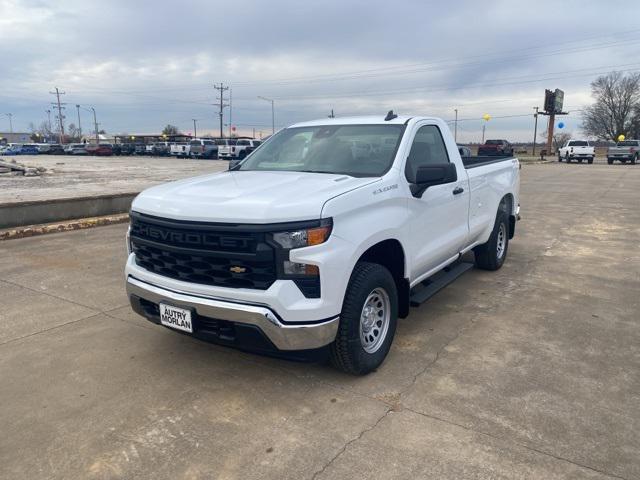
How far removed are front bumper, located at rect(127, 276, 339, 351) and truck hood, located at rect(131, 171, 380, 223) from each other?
534 millimetres

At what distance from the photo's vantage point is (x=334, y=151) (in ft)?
14.8

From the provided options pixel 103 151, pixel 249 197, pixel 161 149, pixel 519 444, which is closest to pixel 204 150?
pixel 161 149

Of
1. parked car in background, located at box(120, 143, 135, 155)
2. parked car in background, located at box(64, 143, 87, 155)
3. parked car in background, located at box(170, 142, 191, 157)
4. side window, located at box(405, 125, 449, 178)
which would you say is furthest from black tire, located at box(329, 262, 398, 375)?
parked car in background, located at box(64, 143, 87, 155)

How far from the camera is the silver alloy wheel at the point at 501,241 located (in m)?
6.70

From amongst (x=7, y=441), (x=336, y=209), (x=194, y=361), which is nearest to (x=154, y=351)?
(x=194, y=361)

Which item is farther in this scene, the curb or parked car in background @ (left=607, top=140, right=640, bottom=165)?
parked car in background @ (left=607, top=140, right=640, bottom=165)

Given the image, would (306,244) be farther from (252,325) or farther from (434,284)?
(434,284)

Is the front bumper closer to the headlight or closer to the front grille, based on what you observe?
the front grille

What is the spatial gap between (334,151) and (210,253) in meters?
1.71

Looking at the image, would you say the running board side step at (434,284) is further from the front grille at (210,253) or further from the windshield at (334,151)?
the front grille at (210,253)

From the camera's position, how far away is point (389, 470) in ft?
8.89

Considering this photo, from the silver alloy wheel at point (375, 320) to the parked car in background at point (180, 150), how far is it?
47636 millimetres

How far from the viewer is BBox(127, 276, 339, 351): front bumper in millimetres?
3146

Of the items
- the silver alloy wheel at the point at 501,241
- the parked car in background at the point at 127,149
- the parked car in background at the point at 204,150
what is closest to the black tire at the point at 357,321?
the silver alloy wheel at the point at 501,241
